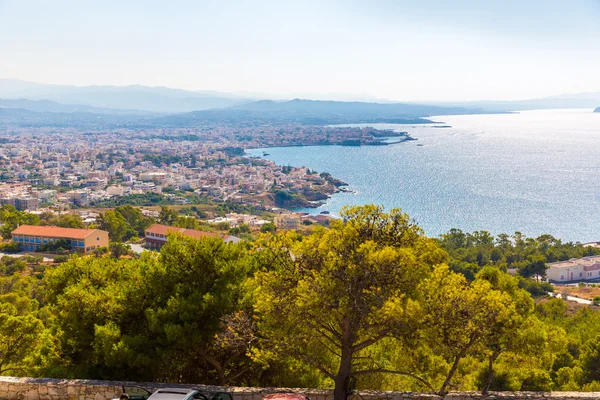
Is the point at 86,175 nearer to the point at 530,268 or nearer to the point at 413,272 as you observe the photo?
the point at 530,268

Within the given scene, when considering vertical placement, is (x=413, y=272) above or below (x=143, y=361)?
above

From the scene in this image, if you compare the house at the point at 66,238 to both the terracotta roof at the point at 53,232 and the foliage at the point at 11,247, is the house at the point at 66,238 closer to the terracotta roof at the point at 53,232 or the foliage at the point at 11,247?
the terracotta roof at the point at 53,232

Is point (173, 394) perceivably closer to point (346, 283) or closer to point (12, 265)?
point (346, 283)

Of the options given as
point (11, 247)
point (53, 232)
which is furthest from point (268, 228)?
point (11, 247)

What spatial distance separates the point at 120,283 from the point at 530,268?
37560 millimetres

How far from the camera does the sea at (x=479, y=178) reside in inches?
2419

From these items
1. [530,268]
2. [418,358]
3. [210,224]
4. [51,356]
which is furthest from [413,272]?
[210,224]

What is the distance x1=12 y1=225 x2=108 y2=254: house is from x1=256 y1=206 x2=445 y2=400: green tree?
122 ft

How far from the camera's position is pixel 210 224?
185ft

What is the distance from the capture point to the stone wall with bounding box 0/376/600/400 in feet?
19.7

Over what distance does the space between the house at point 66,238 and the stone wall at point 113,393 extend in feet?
118

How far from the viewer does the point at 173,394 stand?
4812 millimetres

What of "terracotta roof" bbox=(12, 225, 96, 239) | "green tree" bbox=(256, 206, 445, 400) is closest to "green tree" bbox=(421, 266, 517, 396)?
"green tree" bbox=(256, 206, 445, 400)

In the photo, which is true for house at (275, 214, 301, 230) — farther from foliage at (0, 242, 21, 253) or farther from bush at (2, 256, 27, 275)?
bush at (2, 256, 27, 275)
